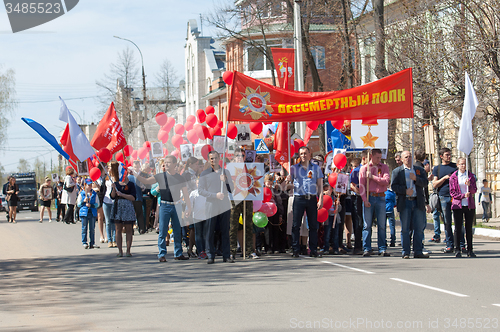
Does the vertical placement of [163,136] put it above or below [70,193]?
above

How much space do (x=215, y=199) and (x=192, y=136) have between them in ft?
21.8

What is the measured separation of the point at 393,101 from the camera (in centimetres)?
1194

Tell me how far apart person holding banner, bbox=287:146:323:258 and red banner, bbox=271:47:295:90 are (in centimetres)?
554

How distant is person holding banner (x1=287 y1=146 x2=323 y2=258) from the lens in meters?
11.4

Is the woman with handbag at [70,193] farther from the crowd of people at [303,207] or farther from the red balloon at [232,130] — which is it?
the crowd of people at [303,207]

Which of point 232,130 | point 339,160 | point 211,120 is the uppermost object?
point 211,120

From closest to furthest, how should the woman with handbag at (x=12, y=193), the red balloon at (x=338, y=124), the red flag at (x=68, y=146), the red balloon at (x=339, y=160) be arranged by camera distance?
the red balloon at (x=339, y=160) < the red balloon at (x=338, y=124) < the red flag at (x=68, y=146) < the woman with handbag at (x=12, y=193)

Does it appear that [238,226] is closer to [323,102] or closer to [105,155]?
[323,102]

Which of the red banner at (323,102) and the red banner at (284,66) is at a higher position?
the red banner at (284,66)

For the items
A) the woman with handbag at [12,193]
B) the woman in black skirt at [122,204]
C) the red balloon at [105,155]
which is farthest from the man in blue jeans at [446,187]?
the woman with handbag at [12,193]

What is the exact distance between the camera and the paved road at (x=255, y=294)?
6258 millimetres

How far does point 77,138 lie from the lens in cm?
1249

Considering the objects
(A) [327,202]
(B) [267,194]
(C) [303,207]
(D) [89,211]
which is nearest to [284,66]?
(B) [267,194]

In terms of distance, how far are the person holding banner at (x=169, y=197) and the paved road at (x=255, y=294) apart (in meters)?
0.41
